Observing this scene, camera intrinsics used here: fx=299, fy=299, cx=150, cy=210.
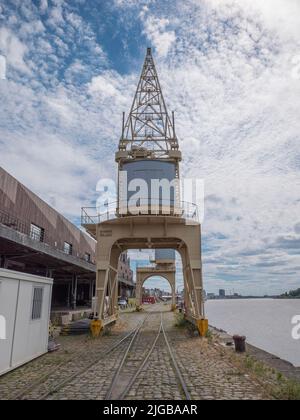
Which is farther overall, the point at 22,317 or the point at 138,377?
the point at 22,317

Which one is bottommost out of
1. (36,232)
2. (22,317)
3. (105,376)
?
(105,376)

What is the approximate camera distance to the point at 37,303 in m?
11.1

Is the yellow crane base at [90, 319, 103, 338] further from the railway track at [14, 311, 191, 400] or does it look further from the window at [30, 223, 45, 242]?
the window at [30, 223, 45, 242]

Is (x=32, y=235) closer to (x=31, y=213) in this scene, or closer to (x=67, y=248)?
(x=31, y=213)

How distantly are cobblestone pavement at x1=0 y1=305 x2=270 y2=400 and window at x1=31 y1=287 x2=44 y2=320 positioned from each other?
157cm

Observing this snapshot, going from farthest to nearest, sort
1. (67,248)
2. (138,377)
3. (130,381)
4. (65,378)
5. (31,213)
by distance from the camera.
A: (67,248) → (31,213) → (138,377) → (65,378) → (130,381)

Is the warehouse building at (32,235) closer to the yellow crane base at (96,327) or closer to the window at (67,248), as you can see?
the window at (67,248)

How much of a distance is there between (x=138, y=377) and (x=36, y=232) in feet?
74.1

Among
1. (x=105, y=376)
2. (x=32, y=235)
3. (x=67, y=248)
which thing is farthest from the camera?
(x=67, y=248)

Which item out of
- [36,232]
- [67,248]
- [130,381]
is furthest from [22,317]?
[67,248]

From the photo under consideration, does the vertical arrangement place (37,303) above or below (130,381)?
above

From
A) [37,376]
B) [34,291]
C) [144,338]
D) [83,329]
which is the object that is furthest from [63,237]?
[37,376]

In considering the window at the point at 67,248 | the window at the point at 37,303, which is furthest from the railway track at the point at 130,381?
the window at the point at 67,248

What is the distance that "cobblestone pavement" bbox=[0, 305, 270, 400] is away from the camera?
7078 millimetres
